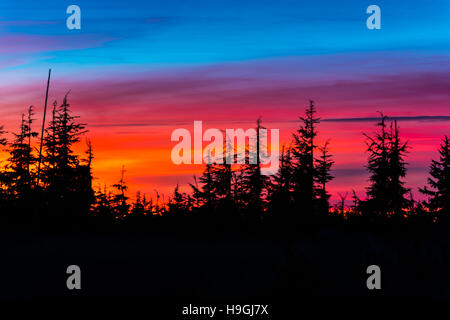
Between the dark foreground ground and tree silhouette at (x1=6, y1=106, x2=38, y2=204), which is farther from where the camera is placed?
tree silhouette at (x1=6, y1=106, x2=38, y2=204)

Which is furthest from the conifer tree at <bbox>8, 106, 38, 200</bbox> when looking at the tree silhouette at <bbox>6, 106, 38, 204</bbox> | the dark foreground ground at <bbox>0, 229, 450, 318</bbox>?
the dark foreground ground at <bbox>0, 229, 450, 318</bbox>

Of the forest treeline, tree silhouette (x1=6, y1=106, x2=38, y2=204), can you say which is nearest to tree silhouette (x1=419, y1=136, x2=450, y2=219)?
the forest treeline

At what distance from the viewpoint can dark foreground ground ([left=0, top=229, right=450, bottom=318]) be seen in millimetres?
17000

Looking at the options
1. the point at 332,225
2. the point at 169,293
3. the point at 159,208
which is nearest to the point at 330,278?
the point at 169,293

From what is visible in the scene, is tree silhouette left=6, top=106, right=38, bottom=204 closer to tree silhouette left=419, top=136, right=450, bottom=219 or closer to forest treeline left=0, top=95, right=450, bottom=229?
forest treeline left=0, top=95, right=450, bottom=229

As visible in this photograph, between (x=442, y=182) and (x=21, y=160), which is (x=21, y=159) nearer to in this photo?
(x=21, y=160)

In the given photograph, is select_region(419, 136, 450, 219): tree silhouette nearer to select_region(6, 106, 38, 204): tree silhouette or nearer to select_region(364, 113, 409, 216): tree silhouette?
select_region(364, 113, 409, 216): tree silhouette

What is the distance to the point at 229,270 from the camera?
20.3m

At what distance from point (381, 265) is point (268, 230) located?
9696 mm

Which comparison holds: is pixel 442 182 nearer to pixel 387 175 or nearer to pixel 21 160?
pixel 387 175

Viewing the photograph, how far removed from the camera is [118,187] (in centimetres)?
4206

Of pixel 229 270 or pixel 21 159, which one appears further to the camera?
pixel 21 159

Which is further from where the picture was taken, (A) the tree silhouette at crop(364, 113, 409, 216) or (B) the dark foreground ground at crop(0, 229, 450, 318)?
(A) the tree silhouette at crop(364, 113, 409, 216)

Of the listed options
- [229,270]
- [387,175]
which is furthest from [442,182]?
[229,270]
